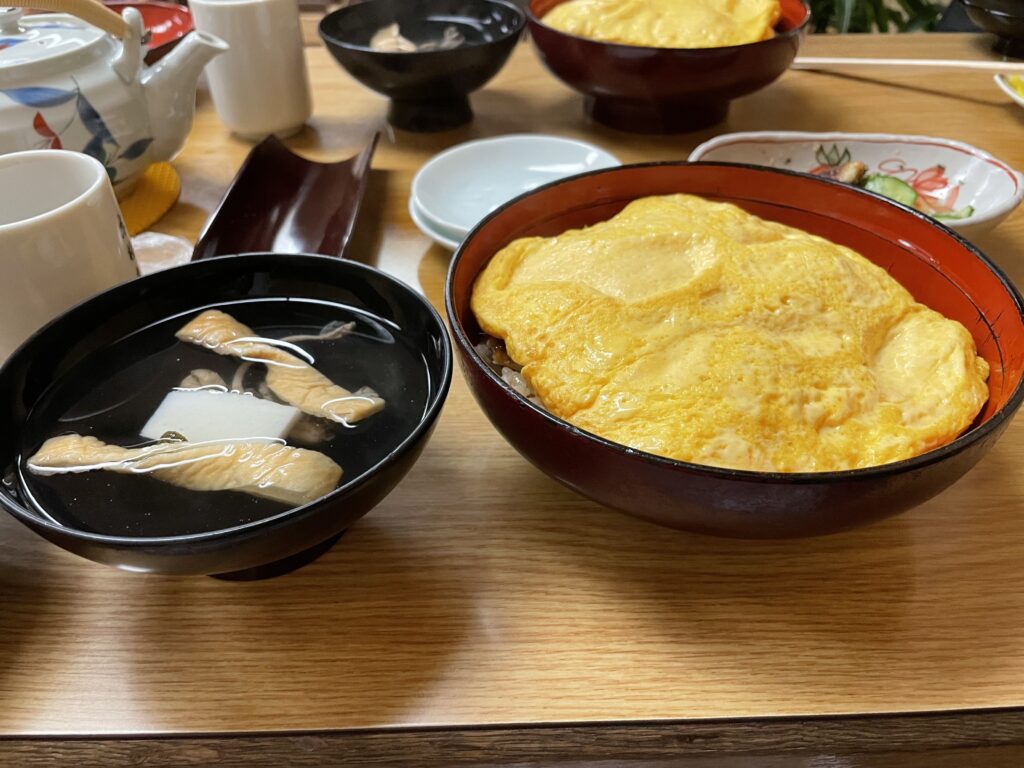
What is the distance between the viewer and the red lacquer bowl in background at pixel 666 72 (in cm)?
182

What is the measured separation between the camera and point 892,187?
1.62 metres

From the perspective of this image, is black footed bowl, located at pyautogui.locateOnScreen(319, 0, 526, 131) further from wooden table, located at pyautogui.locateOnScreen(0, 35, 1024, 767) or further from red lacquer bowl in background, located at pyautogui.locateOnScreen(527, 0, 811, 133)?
wooden table, located at pyautogui.locateOnScreen(0, 35, 1024, 767)

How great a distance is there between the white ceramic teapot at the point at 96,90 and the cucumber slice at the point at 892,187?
1.47 meters

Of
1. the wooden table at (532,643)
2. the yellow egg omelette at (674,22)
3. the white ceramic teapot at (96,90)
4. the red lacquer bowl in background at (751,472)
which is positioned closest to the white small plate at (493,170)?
the yellow egg omelette at (674,22)

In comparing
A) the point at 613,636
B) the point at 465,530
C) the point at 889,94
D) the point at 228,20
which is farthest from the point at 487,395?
the point at 889,94

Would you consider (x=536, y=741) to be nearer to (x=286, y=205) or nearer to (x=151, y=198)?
(x=286, y=205)

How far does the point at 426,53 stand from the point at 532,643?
5.19ft

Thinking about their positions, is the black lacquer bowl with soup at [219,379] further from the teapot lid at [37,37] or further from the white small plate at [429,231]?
the teapot lid at [37,37]

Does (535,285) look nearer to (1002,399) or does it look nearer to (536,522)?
(536,522)

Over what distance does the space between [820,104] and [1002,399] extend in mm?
1591

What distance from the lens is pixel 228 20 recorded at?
185 cm

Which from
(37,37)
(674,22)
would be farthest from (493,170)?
(37,37)

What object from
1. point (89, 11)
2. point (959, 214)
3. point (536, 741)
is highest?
point (89, 11)

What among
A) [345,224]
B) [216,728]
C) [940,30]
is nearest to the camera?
[216,728]
